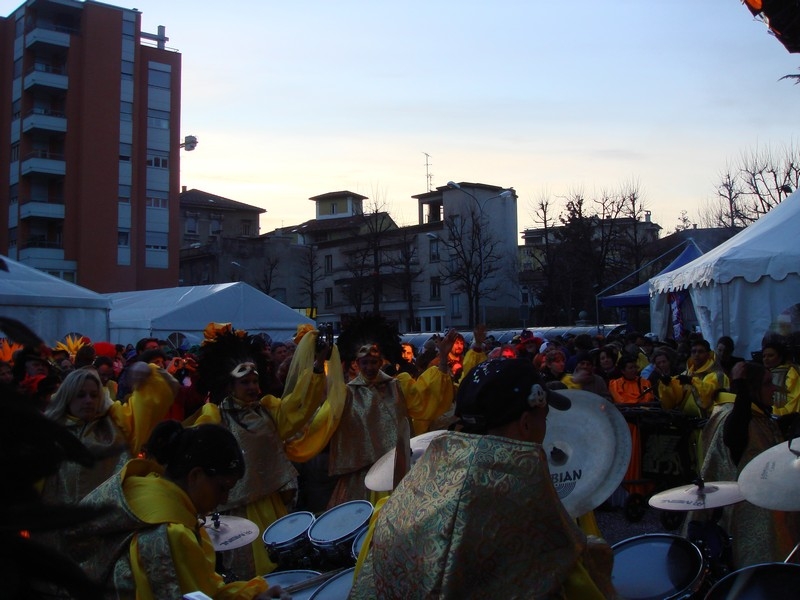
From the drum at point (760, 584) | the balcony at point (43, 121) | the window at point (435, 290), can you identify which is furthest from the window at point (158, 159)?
the drum at point (760, 584)

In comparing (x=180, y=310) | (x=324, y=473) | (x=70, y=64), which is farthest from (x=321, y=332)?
(x=70, y=64)

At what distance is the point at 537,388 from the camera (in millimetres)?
2688

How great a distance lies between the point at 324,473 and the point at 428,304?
48750 millimetres

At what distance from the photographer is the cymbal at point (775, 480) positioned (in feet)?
12.5

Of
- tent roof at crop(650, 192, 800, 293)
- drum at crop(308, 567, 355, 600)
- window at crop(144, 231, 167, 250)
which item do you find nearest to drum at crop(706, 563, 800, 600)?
drum at crop(308, 567, 355, 600)

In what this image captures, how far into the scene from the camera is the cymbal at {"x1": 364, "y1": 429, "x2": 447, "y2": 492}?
13.8 ft

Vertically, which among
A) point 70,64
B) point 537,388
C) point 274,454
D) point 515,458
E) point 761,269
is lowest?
point 274,454

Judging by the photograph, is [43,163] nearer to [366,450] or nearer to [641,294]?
[641,294]

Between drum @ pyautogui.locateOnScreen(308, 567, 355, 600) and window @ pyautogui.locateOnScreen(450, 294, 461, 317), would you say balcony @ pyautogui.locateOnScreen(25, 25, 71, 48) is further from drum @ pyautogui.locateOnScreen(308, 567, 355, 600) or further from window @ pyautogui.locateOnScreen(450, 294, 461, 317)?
drum @ pyautogui.locateOnScreen(308, 567, 355, 600)

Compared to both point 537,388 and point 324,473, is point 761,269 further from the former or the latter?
point 537,388

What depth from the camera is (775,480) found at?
389 centimetres

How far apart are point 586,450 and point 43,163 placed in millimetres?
49882

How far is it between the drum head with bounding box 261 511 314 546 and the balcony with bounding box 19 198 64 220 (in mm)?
47150

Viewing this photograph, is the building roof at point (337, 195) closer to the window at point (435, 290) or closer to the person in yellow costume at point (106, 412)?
the window at point (435, 290)
